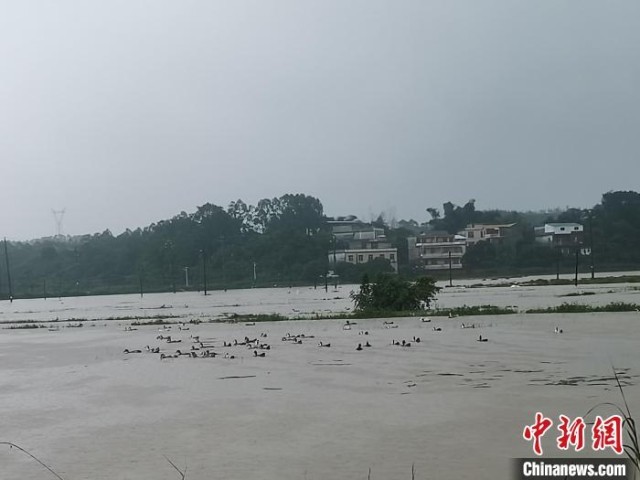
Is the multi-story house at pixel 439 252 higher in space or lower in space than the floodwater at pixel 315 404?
higher

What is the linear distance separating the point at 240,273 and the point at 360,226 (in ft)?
84.5

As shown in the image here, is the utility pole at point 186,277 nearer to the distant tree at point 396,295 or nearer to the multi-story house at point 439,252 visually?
the multi-story house at point 439,252

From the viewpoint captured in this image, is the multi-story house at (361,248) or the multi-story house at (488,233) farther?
the multi-story house at (361,248)

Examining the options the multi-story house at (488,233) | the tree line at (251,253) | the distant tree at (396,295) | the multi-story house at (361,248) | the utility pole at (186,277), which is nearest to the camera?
the distant tree at (396,295)

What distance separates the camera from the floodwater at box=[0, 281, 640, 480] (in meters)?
7.29

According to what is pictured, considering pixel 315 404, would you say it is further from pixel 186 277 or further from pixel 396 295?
pixel 186 277

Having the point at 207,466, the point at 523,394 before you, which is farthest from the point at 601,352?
the point at 207,466

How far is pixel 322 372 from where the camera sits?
12.9 metres

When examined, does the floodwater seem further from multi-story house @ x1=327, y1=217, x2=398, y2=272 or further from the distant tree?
multi-story house @ x1=327, y1=217, x2=398, y2=272

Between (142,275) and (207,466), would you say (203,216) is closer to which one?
(142,275)

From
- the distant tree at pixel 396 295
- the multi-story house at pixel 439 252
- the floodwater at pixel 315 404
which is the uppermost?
the multi-story house at pixel 439 252

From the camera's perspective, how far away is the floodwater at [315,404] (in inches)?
287

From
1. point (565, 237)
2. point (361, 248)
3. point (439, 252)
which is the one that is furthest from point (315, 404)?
point (361, 248)

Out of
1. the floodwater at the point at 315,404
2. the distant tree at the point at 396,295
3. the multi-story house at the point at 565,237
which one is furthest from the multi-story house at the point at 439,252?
the floodwater at the point at 315,404
